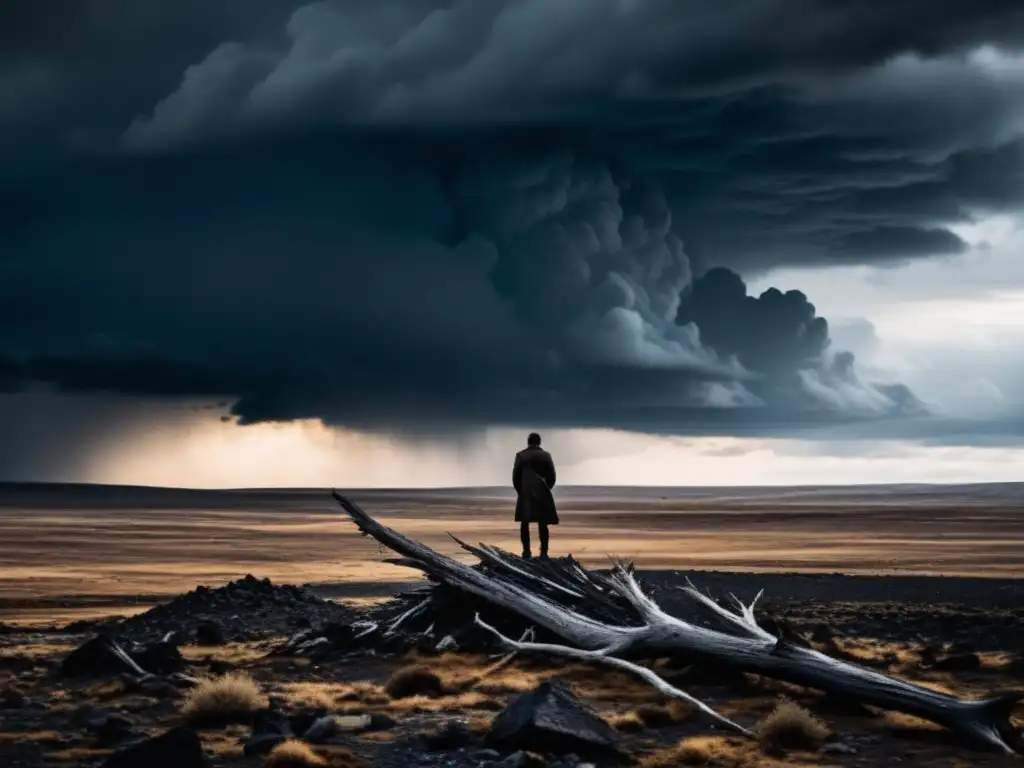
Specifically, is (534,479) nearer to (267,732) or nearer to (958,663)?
(958,663)

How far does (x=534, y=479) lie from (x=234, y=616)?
636cm

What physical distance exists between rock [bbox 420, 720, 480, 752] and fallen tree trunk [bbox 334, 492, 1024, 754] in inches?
105

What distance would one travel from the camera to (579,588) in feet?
64.1

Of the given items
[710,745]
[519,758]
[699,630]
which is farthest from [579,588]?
[519,758]

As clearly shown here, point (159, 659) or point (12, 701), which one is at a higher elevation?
point (159, 659)

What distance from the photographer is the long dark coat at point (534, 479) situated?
24531 mm

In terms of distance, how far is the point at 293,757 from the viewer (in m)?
11.8

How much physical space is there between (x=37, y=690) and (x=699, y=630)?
8.70 meters

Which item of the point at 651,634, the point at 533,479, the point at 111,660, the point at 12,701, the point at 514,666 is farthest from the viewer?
the point at 533,479

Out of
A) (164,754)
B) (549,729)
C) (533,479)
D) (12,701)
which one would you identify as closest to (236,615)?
(533,479)

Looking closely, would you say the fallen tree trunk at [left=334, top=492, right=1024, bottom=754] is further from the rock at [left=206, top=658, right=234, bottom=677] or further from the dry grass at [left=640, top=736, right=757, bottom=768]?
the rock at [left=206, top=658, right=234, bottom=677]

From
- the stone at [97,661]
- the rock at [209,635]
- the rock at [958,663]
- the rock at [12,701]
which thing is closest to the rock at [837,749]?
the rock at [958,663]

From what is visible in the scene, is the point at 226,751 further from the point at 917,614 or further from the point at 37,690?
the point at 917,614

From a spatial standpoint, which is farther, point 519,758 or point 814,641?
point 814,641
